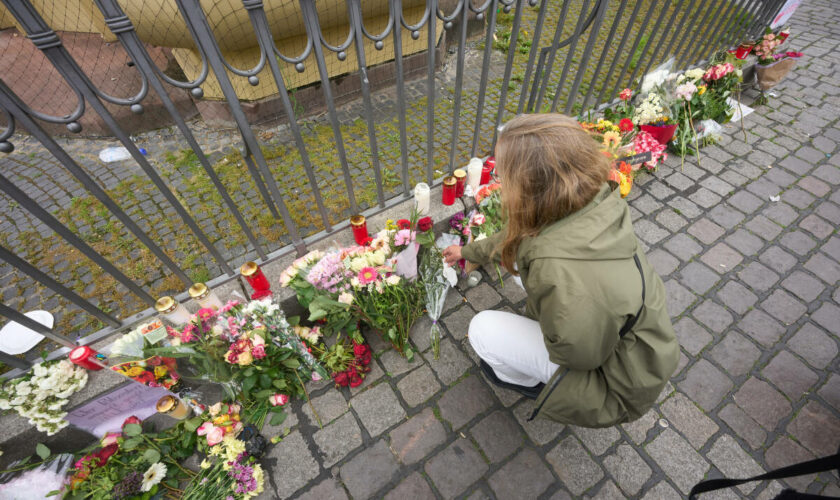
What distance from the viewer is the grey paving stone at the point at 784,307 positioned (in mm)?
2722

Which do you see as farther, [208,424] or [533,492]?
[208,424]

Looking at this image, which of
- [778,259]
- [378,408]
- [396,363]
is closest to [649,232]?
[778,259]

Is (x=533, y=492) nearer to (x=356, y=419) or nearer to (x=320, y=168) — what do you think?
(x=356, y=419)

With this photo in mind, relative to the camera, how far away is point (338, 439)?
226cm

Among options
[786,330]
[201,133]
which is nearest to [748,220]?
[786,330]

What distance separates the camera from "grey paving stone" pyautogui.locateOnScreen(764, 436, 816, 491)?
6.98 ft

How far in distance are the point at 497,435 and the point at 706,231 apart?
108 inches

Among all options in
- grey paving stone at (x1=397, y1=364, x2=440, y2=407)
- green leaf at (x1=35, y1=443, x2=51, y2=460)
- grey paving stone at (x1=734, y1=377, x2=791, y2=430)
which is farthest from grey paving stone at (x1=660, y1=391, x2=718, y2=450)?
green leaf at (x1=35, y1=443, x2=51, y2=460)

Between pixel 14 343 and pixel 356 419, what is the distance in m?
2.26

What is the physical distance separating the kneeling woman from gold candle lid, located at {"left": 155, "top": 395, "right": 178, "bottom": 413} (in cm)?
209

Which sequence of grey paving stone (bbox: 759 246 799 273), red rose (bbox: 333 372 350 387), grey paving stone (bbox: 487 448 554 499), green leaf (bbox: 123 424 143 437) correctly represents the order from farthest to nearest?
grey paving stone (bbox: 759 246 799 273) < red rose (bbox: 333 372 350 387) < green leaf (bbox: 123 424 143 437) < grey paving stone (bbox: 487 448 554 499)

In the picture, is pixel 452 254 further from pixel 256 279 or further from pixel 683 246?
pixel 683 246

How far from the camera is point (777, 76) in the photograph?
14.5 feet

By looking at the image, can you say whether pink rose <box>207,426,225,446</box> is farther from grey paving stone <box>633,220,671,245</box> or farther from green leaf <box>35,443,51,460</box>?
grey paving stone <box>633,220,671,245</box>
